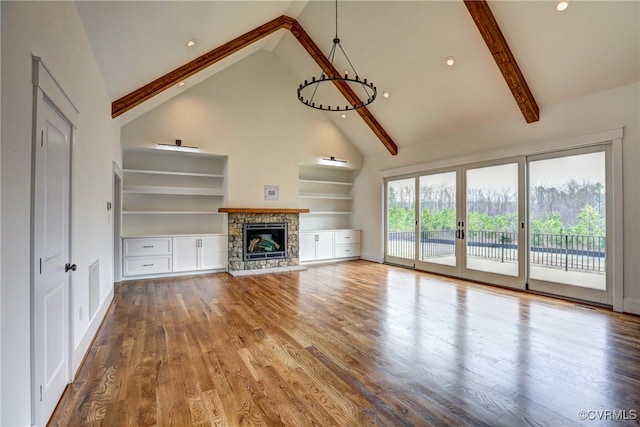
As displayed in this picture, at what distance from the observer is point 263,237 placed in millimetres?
7523

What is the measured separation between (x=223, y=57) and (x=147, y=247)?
3842 mm

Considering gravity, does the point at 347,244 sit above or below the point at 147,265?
above

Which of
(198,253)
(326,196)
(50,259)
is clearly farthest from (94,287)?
(326,196)

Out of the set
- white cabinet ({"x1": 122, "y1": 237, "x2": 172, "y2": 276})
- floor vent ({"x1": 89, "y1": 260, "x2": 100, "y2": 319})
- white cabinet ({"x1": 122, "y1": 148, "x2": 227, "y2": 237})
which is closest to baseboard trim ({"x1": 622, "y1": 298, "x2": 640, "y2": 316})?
floor vent ({"x1": 89, "y1": 260, "x2": 100, "y2": 319})

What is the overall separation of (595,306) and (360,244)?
531 centimetres

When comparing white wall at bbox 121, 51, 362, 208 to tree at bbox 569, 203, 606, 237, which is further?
white wall at bbox 121, 51, 362, 208

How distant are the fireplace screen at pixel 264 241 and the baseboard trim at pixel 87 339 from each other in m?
3.23

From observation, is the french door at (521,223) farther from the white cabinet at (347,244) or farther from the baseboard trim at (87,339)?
the baseboard trim at (87,339)

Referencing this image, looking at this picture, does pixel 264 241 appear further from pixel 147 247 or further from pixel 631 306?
pixel 631 306

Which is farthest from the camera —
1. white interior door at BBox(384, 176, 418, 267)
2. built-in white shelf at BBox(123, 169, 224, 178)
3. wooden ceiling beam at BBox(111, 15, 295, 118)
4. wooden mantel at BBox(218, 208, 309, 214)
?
white interior door at BBox(384, 176, 418, 267)

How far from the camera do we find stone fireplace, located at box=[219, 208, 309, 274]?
23.1ft

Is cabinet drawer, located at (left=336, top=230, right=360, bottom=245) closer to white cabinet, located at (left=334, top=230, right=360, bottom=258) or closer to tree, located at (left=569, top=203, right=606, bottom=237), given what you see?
white cabinet, located at (left=334, top=230, right=360, bottom=258)

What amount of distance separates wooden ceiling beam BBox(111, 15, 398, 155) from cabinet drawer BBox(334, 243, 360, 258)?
3857mm

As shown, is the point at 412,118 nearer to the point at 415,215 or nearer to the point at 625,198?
the point at 415,215
